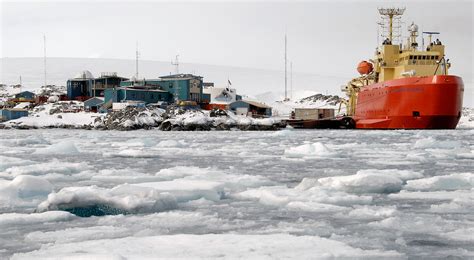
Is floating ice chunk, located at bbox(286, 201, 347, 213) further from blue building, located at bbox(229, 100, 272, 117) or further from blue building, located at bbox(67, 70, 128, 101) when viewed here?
blue building, located at bbox(67, 70, 128, 101)

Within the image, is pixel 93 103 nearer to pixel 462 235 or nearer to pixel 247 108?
pixel 247 108

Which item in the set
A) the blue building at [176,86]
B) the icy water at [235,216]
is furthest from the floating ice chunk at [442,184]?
the blue building at [176,86]

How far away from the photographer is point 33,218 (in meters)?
7.04

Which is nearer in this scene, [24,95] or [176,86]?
[176,86]

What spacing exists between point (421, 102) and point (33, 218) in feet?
123

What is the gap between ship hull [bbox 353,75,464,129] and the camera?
39.8 meters

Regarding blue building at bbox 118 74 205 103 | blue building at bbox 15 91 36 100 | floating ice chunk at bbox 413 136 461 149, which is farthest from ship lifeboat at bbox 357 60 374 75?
blue building at bbox 15 91 36 100

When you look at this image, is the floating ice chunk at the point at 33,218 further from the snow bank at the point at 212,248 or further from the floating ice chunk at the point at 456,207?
the floating ice chunk at the point at 456,207

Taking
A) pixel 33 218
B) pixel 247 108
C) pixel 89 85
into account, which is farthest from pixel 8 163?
pixel 89 85

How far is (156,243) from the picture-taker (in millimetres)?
5750

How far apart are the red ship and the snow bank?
3677 centimetres

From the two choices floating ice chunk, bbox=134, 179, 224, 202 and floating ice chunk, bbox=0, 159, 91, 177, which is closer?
floating ice chunk, bbox=134, 179, 224, 202

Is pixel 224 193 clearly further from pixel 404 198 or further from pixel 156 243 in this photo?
pixel 156 243

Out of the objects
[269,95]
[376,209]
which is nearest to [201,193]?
[376,209]
